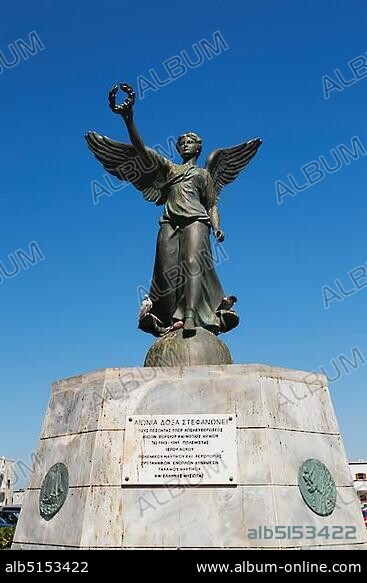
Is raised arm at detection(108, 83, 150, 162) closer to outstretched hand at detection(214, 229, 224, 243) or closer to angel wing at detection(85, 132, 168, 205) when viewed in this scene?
angel wing at detection(85, 132, 168, 205)

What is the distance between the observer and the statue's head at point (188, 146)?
36.0 feet

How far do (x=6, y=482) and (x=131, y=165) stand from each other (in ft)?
185

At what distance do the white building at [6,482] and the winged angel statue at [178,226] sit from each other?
54.8 metres

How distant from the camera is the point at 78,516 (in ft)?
25.5

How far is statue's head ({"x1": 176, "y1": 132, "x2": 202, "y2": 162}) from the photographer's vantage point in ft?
36.0

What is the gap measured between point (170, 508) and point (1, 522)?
2175 cm

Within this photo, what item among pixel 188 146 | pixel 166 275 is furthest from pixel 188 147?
pixel 166 275

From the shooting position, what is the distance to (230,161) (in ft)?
39.4

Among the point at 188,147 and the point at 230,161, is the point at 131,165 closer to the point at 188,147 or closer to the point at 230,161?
the point at 188,147

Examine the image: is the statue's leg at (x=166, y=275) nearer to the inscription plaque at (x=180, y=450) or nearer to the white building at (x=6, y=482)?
the inscription plaque at (x=180, y=450)
